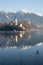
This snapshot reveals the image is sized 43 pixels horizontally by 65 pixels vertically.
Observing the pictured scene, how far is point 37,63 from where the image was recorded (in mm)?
15867

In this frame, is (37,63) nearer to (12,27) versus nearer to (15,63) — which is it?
(15,63)

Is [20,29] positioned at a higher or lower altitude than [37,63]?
lower

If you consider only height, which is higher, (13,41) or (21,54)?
(21,54)

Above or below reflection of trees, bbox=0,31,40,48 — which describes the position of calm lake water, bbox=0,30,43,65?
above

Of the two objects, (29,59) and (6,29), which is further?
(6,29)

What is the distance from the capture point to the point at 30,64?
16406 millimetres

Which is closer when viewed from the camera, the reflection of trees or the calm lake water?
the calm lake water

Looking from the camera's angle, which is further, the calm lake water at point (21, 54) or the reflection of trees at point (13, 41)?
the reflection of trees at point (13, 41)

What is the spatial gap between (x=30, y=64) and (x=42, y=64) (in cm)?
85

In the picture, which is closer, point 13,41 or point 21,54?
point 21,54

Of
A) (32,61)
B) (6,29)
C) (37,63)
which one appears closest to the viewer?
(37,63)

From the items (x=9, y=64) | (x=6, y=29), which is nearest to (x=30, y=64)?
(x=9, y=64)

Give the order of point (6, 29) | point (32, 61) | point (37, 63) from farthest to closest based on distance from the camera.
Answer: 1. point (6, 29)
2. point (32, 61)
3. point (37, 63)

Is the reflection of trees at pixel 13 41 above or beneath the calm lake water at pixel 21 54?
beneath
